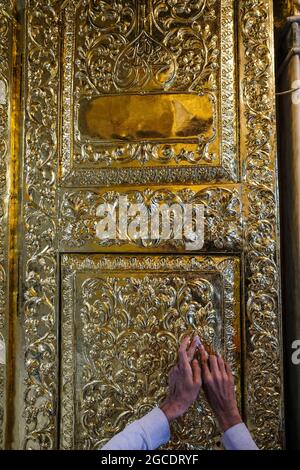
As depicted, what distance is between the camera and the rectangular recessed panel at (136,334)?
1.25 metres

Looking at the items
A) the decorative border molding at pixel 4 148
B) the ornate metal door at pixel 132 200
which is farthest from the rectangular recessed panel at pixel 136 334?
the decorative border molding at pixel 4 148

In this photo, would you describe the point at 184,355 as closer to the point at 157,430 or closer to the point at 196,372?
the point at 196,372

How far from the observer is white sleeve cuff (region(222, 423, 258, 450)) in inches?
47.0

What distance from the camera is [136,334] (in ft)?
4.19

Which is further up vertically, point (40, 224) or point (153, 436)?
point (40, 224)

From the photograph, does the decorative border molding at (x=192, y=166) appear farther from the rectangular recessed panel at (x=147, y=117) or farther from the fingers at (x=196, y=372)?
the fingers at (x=196, y=372)

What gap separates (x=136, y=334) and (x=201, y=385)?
28cm

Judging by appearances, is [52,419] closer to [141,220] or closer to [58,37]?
[141,220]

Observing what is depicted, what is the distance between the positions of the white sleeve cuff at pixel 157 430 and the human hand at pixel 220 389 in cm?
17

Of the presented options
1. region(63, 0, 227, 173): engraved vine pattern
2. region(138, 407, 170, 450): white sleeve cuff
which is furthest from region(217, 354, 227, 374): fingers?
region(63, 0, 227, 173): engraved vine pattern

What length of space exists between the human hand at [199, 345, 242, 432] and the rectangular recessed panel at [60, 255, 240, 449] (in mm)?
31

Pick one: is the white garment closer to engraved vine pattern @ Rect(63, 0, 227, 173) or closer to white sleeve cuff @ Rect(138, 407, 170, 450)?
white sleeve cuff @ Rect(138, 407, 170, 450)

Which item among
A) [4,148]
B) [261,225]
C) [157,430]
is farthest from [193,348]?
[4,148]

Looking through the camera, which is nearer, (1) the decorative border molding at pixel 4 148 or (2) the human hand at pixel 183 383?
(2) the human hand at pixel 183 383
